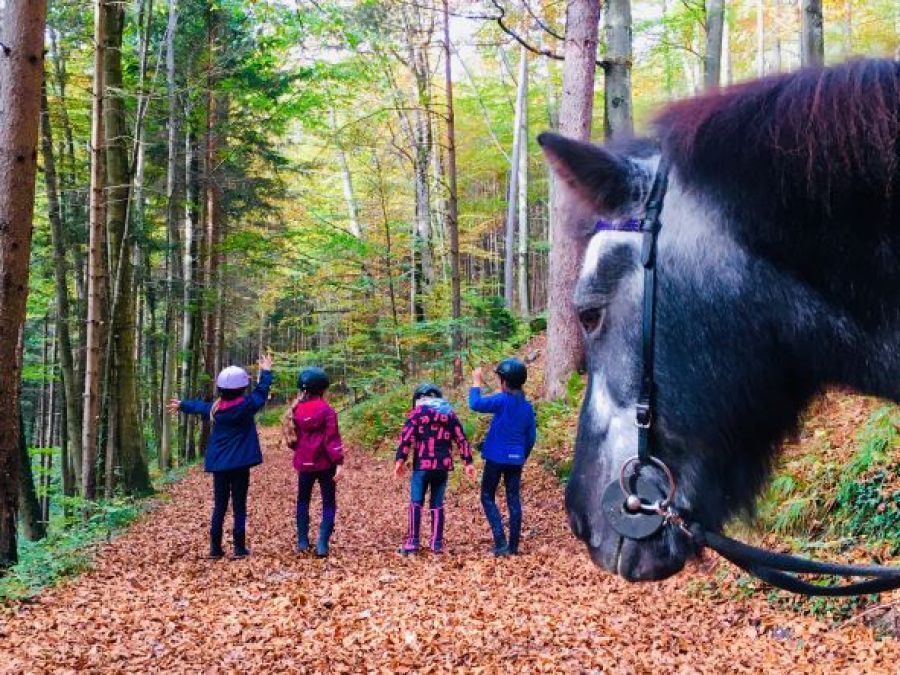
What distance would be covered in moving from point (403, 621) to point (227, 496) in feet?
11.2

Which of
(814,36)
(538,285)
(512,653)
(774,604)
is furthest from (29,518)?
(538,285)

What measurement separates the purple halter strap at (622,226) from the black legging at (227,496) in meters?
6.74

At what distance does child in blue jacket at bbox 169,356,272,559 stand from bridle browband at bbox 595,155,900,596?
6.41m

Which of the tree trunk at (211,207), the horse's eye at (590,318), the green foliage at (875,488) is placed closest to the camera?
the horse's eye at (590,318)

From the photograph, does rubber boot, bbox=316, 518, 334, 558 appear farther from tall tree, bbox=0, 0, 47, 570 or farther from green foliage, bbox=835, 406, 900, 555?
green foliage, bbox=835, 406, 900, 555

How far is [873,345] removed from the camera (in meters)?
1.50

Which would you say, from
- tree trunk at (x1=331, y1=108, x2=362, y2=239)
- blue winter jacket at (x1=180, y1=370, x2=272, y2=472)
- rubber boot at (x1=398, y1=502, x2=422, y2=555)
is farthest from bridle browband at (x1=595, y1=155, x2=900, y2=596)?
tree trunk at (x1=331, y1=108, x2=362, y2=239)

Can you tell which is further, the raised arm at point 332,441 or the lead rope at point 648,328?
the raised arm at point 332,441

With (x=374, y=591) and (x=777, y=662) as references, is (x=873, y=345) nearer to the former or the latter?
(x=777, y=662)

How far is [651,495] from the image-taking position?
1.67 m

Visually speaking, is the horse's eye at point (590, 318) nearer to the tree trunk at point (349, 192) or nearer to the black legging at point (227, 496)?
the black legging at point (227, 496)

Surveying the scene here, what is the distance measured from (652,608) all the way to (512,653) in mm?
1426

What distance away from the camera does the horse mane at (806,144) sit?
142cm

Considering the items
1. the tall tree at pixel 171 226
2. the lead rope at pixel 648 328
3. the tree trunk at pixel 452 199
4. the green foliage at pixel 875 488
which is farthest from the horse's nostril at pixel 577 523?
the tall tree at pixel 171 226
